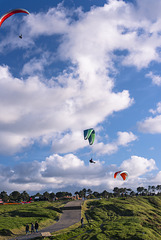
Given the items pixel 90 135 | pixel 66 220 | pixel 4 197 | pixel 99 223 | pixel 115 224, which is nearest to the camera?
pixel 115 224

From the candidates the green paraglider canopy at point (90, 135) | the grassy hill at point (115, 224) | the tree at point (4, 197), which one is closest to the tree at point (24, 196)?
the tree at point (4, 197)

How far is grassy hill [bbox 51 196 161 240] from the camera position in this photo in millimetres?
38219

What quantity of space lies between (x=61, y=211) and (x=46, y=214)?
7323 millimetres

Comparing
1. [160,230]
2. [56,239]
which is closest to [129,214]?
[160,230]

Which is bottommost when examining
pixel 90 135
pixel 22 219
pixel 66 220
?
pixel 66 220

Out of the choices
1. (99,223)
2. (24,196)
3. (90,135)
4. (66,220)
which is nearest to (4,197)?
(24,196)

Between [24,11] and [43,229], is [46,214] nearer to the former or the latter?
[43,229]

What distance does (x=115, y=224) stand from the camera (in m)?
45.9

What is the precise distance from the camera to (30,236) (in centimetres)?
3372

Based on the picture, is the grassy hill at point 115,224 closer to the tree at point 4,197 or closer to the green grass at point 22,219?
the green grass at point 22,219

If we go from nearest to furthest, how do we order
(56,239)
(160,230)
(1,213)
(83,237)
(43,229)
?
(56,239) < (83,237) < (43,229) < (160,230) < (1,213)

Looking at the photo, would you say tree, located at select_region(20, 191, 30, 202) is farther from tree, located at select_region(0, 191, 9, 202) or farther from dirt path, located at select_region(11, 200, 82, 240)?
dirt path, located at select_region(11, 200, 82, 240)

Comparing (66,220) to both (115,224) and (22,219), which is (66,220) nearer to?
(22,219)

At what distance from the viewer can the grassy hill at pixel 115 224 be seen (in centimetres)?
3822
